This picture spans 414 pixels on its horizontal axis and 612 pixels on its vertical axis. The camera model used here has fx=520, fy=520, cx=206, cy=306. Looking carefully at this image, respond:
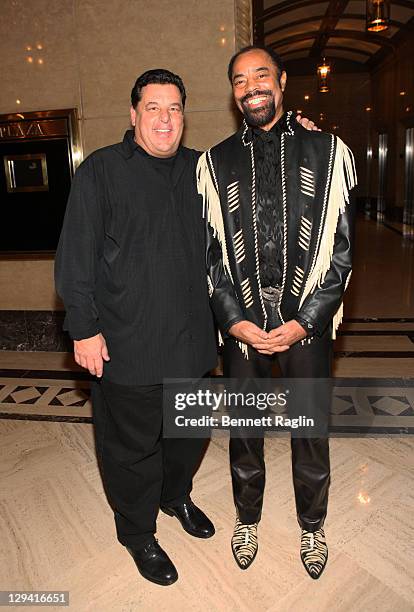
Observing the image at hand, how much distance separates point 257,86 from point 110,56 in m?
2.83

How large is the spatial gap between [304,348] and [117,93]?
321cm

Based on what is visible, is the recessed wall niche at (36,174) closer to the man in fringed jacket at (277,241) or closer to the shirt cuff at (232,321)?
the man in fringed jacket at (277,241)

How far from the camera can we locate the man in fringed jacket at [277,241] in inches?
76.6

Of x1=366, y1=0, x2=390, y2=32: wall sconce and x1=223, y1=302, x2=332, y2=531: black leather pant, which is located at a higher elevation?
x1=366, y1=0, x2=390, y2=32: wall sconce

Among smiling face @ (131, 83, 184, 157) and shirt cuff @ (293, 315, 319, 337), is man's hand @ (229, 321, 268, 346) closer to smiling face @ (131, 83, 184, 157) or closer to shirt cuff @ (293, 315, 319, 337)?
shirt cuff @ (293, 315, 319, 337)

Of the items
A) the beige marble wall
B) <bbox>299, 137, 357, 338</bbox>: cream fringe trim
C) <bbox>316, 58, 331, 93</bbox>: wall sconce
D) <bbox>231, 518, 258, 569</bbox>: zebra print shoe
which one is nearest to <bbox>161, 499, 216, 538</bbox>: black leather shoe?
<bbox>231, 518, 258, 569</bbox>: zebra print shoe

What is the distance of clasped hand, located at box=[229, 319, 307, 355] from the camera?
1.96m

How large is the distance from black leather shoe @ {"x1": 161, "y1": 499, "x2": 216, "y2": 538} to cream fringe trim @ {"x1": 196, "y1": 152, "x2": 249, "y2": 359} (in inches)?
35.5

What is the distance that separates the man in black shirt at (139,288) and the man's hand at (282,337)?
33 centimetres

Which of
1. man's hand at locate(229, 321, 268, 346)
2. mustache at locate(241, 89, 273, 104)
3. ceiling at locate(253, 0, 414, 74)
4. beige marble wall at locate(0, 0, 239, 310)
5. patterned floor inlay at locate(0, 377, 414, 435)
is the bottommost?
patterned floor inlay at locate(0, 377, 414, 435)

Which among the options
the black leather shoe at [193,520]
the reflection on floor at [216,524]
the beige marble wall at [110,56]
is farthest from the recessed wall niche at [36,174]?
the black leather shoe at [193,520]

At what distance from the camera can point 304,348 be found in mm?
2027

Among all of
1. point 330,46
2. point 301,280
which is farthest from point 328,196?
point 330,46

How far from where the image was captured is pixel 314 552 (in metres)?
2.17
